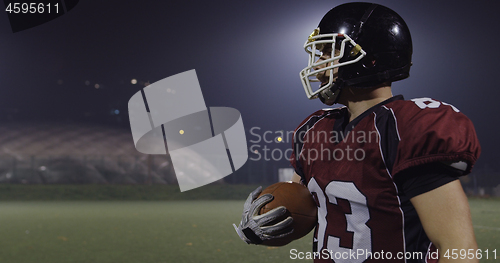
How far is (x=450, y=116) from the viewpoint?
3.32ft

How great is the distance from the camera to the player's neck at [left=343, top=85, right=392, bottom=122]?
1.31 m

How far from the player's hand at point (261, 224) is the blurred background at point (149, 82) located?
5581 mm

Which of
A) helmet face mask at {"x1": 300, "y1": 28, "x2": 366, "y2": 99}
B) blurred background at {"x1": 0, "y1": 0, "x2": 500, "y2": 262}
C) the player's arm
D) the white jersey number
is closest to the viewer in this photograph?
the player's arm

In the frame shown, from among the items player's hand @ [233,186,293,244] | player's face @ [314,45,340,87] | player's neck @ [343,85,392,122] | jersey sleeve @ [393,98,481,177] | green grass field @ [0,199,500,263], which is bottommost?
green grass field @ [0,199,500,263]

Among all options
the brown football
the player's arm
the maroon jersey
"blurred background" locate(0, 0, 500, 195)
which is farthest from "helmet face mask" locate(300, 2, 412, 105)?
"blurred background" locate(0, 0, 500, 195)

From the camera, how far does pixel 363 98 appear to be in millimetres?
1324

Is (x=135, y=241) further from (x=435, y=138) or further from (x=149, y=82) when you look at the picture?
(x=149, y=82)

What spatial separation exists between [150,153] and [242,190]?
331 inches

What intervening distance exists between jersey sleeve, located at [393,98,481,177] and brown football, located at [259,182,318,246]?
41 cm

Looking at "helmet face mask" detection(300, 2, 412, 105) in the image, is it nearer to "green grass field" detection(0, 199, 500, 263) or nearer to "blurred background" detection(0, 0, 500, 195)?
"green grass field" detection(0, 199, 500, 263)

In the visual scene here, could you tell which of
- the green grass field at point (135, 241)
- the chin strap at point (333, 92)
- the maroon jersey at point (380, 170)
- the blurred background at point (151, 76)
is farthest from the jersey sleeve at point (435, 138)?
the blurred background at point (151, 76)

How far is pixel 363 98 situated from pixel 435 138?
0.40 meters

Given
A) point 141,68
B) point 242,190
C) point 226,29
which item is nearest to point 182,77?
point 141,68

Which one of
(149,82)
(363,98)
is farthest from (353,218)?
(149,82)
